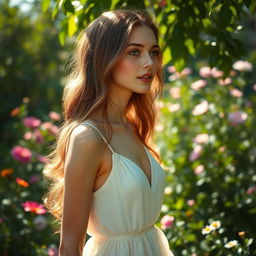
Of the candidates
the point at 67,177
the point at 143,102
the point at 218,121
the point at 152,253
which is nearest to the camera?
the point at 67,177

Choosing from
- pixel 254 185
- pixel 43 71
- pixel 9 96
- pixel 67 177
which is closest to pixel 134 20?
pixel 67 177

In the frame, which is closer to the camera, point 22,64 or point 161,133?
point 161,133

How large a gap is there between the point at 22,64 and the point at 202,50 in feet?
14.8

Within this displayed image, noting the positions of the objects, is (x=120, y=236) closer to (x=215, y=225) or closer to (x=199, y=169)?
(x=215, y=225)

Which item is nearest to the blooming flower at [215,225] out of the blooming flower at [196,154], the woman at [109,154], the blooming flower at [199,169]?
the woman at [109,154]

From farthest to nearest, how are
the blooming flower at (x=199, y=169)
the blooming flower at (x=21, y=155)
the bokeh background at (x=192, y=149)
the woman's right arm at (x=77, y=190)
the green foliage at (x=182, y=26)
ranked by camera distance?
the blooming flower at (x=21, y=155)
the blooming flower at (x=199, y=169)
the bokeh background at (x=192, y=149)
the green foliage at (x=182, y=26)
the woman's right arm at (x=77, y=190)

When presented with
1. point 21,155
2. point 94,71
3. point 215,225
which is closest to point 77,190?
point 94,71

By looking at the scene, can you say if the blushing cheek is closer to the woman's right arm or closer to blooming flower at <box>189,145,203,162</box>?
the woman's right arm

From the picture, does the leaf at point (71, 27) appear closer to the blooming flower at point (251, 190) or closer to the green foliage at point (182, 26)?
the green foliage at point (182, 26)

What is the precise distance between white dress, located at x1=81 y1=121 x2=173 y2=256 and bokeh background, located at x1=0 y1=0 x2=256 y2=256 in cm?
55

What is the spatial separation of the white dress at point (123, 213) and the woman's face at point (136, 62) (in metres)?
0.26

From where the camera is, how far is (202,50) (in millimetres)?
3076

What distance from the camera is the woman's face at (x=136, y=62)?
2.17 m

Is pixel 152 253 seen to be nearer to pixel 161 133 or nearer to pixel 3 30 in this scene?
pixel 161 133
